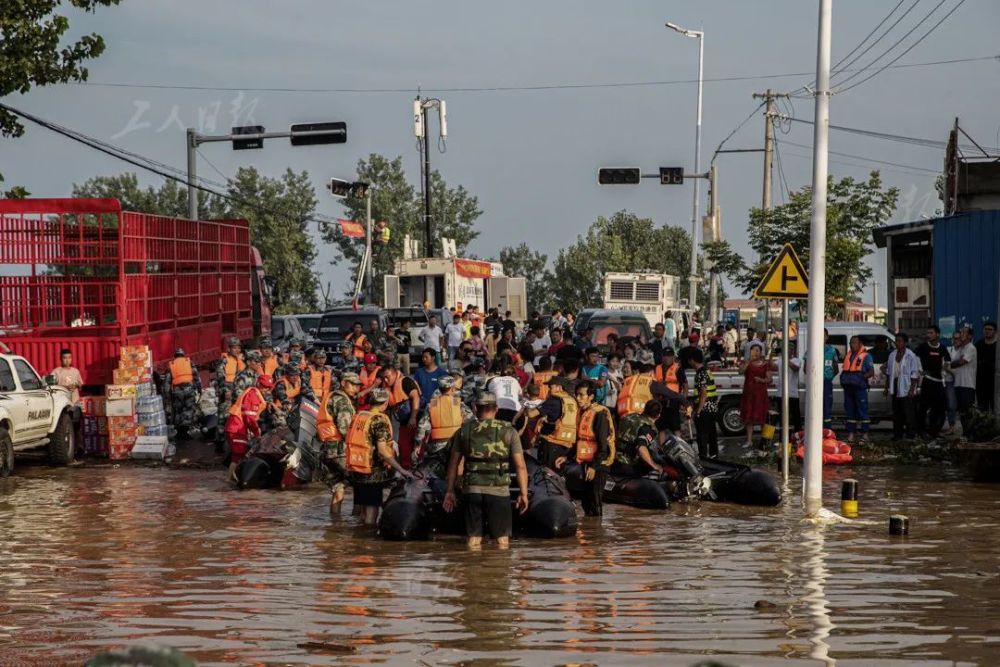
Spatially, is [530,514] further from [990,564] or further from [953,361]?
[953,361]

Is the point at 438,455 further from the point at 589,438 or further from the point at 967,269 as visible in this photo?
the point at 967,269

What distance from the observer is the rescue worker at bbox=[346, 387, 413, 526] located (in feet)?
47.4

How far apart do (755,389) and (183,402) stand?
912 centimetres

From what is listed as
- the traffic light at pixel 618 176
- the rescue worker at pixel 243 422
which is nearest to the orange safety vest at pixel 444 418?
the rescue worker at pixel 243 422

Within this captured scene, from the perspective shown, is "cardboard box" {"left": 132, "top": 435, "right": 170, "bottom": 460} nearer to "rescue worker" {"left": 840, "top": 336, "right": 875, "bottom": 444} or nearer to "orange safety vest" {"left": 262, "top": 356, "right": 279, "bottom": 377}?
"orange safety vest" {"left": 262, "top": 356, "right": 279, "bottom": 377}

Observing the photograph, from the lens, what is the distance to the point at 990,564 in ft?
39.8

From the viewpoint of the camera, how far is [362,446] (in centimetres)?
1447

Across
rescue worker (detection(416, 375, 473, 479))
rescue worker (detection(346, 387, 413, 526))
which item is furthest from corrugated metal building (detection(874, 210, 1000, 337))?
rescue worker (detection(346, 387, 413, 526))

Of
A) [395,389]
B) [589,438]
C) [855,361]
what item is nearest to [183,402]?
[395,389]

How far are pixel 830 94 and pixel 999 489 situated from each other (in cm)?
564

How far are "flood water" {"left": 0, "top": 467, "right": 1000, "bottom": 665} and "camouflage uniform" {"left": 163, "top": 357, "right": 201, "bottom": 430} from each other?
6.68 meters

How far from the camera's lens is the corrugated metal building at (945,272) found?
84.2 ft

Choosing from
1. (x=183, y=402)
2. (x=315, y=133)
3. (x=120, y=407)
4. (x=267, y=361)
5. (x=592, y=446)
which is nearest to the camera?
(x=592, y=446)

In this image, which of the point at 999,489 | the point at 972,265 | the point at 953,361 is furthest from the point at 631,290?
the point at 999,489
